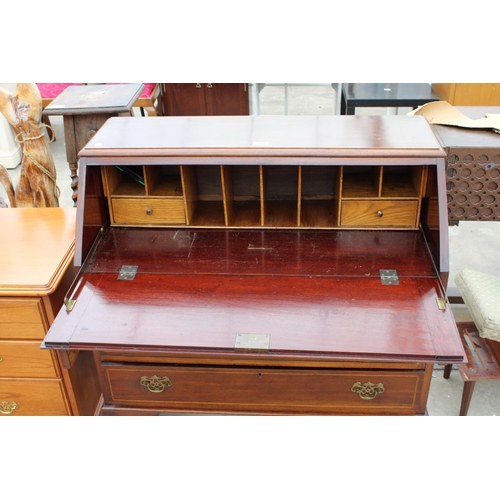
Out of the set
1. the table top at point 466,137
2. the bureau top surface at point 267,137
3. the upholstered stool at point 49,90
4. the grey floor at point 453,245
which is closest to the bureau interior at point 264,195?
the bureau top surface at point 267,137

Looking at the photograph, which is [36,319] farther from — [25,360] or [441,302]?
[441,302]

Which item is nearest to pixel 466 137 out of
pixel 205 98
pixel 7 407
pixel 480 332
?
pixel 480 332

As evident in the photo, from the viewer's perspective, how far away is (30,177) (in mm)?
2865

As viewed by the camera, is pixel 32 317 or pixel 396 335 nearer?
pixel 396 335

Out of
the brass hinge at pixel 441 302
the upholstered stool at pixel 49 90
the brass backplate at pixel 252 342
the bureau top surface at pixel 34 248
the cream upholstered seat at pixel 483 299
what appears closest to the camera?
the brass backplate at pixel 252 342

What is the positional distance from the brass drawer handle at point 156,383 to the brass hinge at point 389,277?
81 cm

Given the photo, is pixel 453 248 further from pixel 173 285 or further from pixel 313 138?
pixel 173 285

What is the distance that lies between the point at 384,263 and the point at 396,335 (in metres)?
0.37

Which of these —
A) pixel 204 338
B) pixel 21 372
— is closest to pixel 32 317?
pixel 21 372

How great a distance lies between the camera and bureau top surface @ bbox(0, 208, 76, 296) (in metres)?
Answer: 1.95

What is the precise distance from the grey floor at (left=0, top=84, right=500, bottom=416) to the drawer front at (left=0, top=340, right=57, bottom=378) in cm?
167

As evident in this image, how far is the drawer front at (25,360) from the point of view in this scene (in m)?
2.05

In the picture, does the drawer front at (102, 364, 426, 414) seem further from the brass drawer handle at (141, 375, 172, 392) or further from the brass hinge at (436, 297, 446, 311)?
the brass hinge at (436, 297, 446, 311)

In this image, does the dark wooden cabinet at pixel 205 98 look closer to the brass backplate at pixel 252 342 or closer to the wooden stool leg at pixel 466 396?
the wooden stool leg at pixel 466 396
